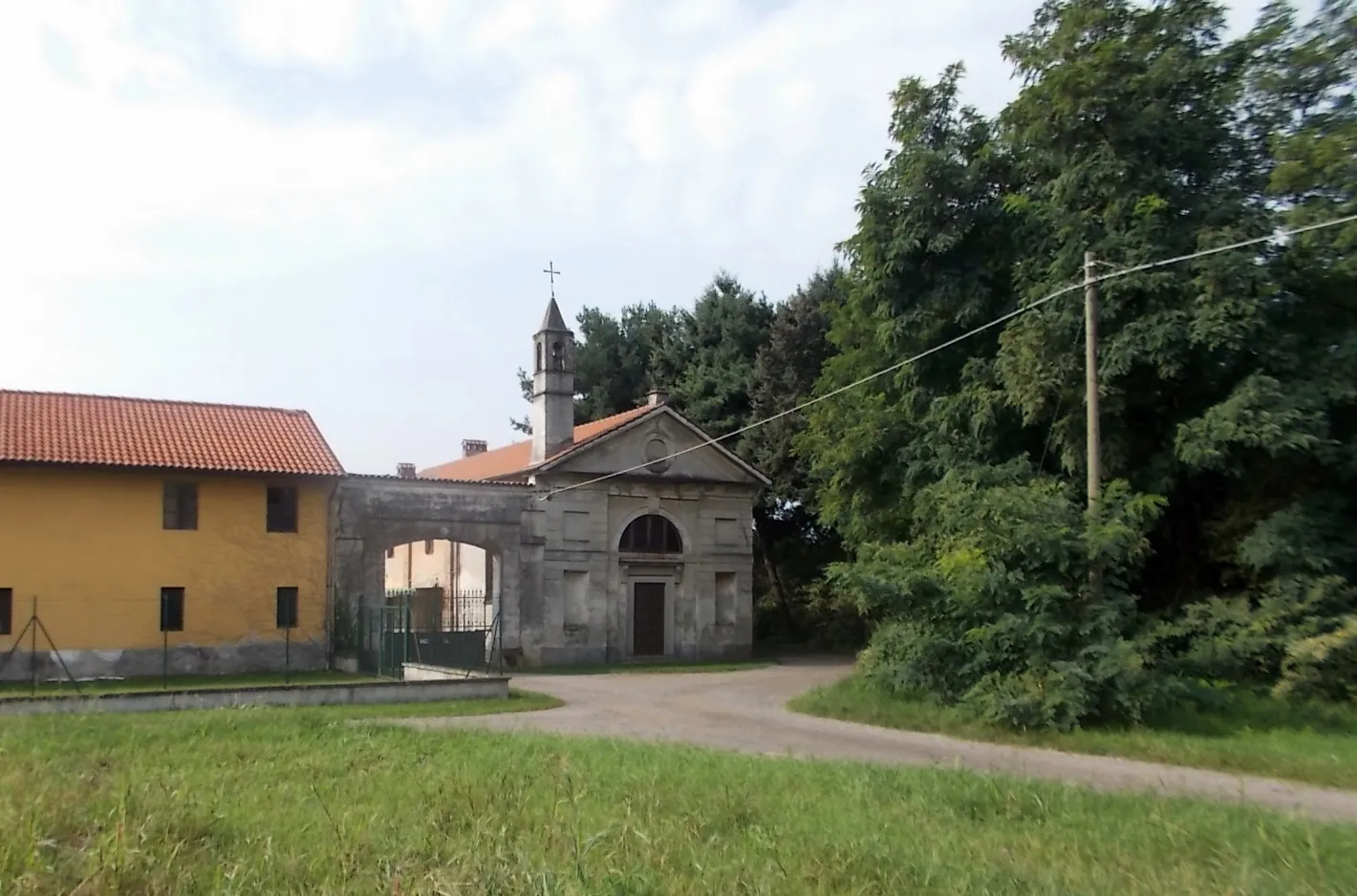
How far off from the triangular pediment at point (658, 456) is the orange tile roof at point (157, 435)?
628 cm

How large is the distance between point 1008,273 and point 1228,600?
22.6 ft

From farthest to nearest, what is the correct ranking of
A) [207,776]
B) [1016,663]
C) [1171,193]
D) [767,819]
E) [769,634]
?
[769,634] < [1171,193] < [1016,663] < [207,776] < [767,819]

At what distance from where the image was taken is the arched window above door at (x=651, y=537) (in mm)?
32688

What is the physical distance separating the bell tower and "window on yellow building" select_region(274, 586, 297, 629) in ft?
25.2

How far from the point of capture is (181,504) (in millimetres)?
26953

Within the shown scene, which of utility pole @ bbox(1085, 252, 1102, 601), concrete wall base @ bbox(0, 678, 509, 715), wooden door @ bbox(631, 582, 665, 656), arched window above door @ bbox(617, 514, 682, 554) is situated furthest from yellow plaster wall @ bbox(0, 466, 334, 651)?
utility pole @ bbox(1085, 252, 1102, 601)

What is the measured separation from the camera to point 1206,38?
19.5 metres

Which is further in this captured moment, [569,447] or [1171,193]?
[569,447]

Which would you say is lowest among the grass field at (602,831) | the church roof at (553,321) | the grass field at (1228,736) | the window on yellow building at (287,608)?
the grass field at (1228,736)

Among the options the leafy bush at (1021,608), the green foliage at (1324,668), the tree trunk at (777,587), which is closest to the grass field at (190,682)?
the leafy bush at (1021,608)

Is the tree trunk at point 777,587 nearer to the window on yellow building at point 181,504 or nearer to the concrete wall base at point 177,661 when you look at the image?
the concrete wall base at point 177,661

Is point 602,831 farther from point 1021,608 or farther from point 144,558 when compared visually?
point 144,558

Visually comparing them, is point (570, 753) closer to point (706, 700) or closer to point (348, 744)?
point (348, 744)

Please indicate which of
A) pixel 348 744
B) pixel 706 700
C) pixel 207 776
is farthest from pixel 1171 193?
pixel 207 776
